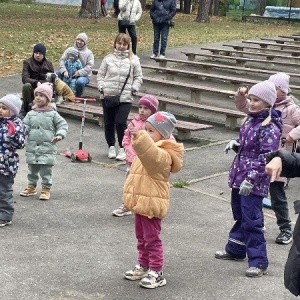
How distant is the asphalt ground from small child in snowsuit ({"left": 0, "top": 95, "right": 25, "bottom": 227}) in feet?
0.62

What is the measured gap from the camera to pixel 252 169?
5.91m

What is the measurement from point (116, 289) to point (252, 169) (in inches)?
57.0

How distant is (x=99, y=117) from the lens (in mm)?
12305

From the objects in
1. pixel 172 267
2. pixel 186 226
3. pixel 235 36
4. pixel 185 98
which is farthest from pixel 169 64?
pixel 172 267

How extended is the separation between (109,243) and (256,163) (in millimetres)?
1594

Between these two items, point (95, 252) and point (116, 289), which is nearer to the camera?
point (116, 289)

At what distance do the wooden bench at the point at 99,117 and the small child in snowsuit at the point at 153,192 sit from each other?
5394 millimetres

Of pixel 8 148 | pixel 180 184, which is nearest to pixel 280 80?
pixel 180 184

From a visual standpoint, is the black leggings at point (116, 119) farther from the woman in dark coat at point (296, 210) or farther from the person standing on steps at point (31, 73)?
the woman in dark coat at point (296, 210)

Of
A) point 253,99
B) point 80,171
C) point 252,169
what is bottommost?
point 80,171

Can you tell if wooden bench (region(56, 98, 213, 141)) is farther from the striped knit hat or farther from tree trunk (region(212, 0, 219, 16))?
tree trunk (region(212, 0, 219, 16))

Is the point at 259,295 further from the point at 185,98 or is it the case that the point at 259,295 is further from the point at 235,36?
the point at 235,36

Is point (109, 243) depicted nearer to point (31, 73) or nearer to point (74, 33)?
point (31, 73)

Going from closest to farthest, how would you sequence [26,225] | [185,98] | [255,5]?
[26,225]
[185,98]
[255,5]
